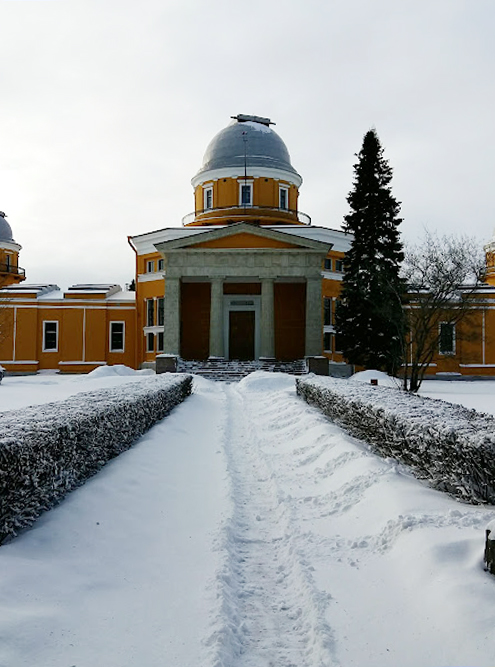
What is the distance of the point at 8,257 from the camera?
5791 cm

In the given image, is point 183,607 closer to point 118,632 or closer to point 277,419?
point 118,632

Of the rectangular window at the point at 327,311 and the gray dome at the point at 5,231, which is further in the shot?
the gray dome at the point at 5,231

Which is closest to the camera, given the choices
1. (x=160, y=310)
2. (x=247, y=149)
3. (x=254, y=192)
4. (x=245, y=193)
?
(x=160, y=310)

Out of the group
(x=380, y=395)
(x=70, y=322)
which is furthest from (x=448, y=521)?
(x=70, y=322)

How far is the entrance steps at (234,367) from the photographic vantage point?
30078 millimetres

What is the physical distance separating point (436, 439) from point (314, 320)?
26312 millimetres

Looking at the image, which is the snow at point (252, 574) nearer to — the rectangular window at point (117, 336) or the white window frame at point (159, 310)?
the white window frame at point (159, 310)

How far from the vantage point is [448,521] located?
5.13 m

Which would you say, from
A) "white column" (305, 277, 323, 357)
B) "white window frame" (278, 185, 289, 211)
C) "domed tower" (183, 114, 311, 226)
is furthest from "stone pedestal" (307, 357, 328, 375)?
"white window frame" (278, 185, 289, 211)

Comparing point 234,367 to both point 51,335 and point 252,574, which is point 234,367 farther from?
point 252,574

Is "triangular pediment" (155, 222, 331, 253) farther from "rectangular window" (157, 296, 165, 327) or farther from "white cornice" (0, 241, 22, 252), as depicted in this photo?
"white cornice" (0, 241, 22, 252)

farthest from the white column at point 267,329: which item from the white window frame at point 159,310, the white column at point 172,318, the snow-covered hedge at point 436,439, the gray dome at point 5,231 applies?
the gray dome at point 5,231

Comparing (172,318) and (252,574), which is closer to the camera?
(252,574)

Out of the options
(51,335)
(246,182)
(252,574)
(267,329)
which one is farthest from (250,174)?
(252,574)
